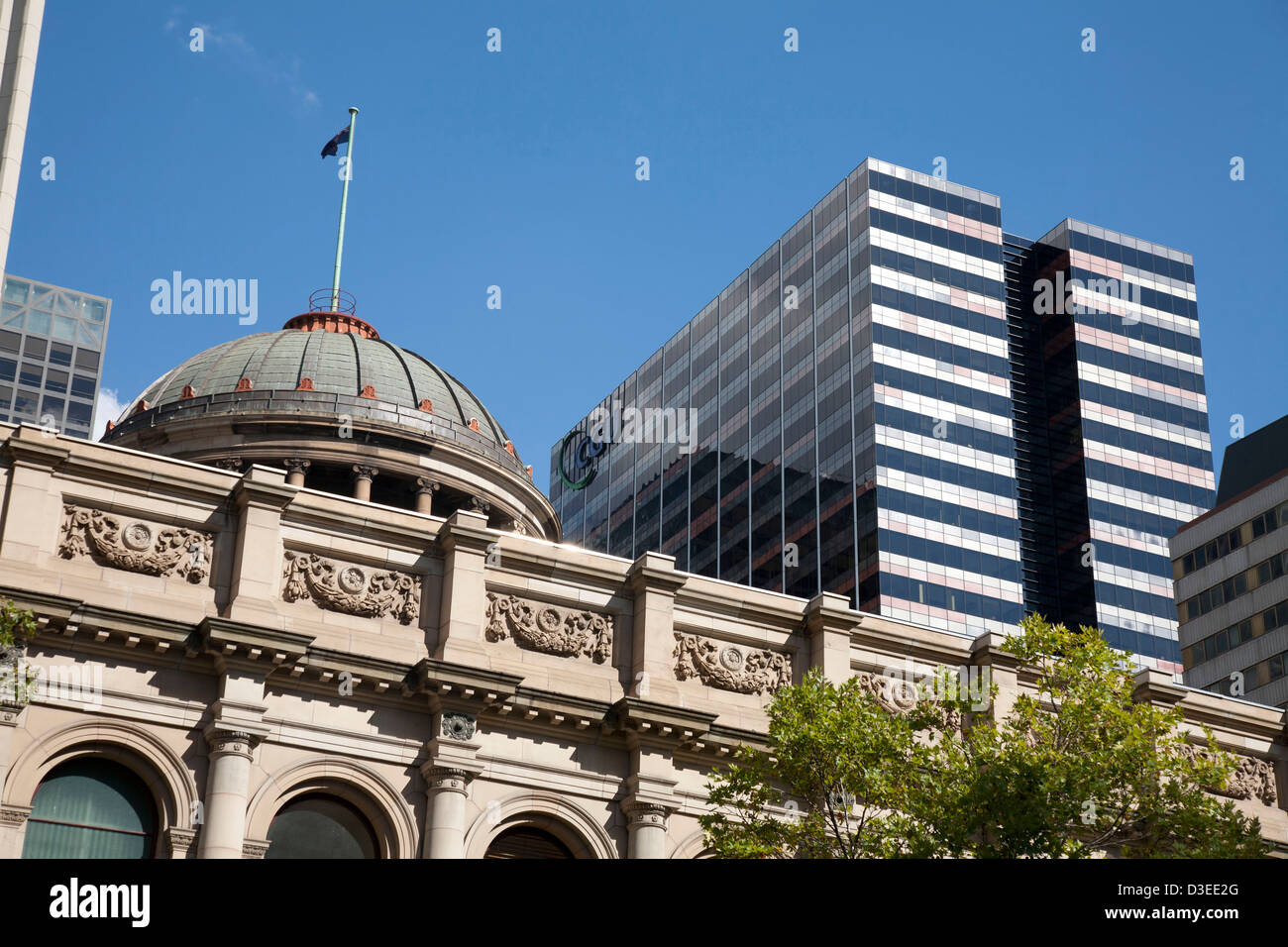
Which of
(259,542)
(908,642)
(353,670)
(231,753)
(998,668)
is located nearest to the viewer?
(231,753)

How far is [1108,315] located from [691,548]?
3831 cm

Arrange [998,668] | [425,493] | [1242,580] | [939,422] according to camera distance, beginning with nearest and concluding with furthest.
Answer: [998,668], [425,493], [1242,580], [939,422]

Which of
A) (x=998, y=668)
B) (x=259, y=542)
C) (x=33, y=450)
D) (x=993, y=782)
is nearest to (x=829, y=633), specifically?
(x=998, y=668)

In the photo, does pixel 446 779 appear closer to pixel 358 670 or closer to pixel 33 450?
pixel 358 670

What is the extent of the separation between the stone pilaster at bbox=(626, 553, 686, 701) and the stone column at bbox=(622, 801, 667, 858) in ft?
8.07

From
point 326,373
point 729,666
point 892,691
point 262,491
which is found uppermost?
point 326,373

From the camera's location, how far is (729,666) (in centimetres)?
3897

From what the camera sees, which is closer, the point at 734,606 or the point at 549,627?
the point at 549,627

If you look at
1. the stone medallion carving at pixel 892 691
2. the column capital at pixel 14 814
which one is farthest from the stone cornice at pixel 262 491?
the stone medallion carving at pixel 892 691

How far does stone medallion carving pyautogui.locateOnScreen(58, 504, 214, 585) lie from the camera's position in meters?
33.8

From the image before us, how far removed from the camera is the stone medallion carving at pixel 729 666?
127 feet

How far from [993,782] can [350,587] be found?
575 inches

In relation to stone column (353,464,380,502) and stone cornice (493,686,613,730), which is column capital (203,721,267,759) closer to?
stone cornice (493,686,613,730)
